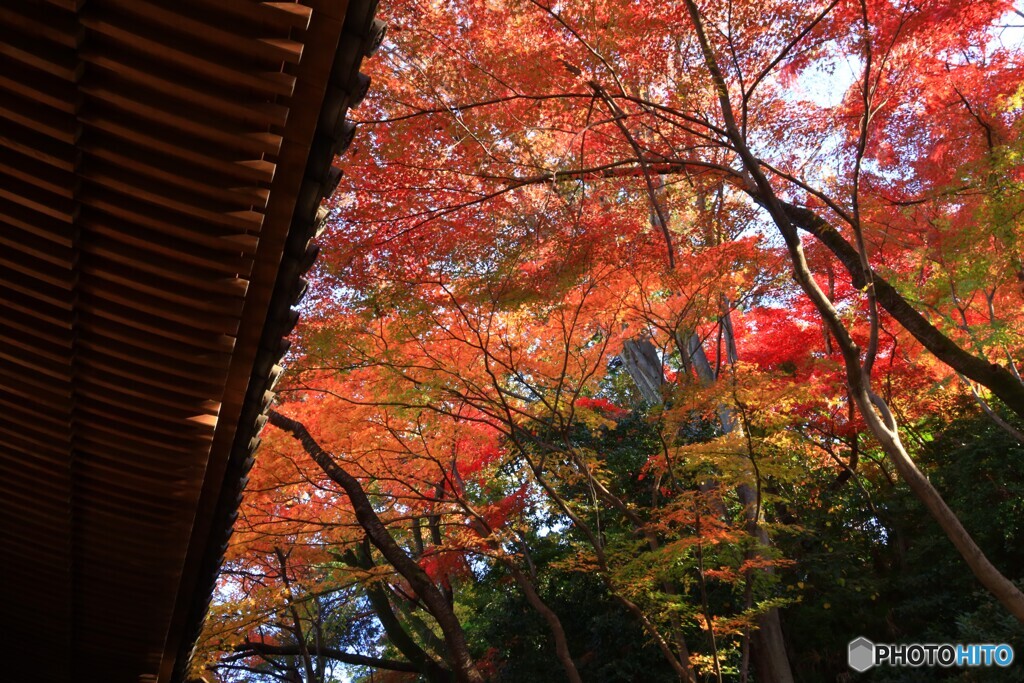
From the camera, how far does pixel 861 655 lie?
42.8 feet

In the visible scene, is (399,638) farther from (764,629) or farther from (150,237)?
(150,237)

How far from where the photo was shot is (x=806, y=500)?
14.7 m

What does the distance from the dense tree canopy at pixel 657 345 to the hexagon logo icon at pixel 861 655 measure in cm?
37

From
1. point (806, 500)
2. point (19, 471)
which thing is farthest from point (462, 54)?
point (806, 500)

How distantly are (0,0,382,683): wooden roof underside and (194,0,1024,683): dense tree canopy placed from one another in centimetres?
307

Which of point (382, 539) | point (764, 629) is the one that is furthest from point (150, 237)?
point (764, 629)

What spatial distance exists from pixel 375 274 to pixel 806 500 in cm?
975

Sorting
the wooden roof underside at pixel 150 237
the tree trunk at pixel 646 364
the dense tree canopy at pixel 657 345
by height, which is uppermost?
the tree trunk at pixel 646 364

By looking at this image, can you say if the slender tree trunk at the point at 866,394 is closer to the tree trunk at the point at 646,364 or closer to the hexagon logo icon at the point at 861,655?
the hexagon logo icon at the point at 861,655

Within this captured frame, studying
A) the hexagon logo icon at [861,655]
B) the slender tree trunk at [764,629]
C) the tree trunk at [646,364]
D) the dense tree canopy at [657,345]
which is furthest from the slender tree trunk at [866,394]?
the tree trunk at [646,364]

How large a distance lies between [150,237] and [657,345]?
9.67m

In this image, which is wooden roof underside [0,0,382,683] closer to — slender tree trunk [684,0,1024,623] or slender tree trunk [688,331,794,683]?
slender tree trunk [684,0,1024,623]

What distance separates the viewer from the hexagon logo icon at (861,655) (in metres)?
12.7

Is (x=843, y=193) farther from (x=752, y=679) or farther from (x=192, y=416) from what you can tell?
(x=192, y=416)
